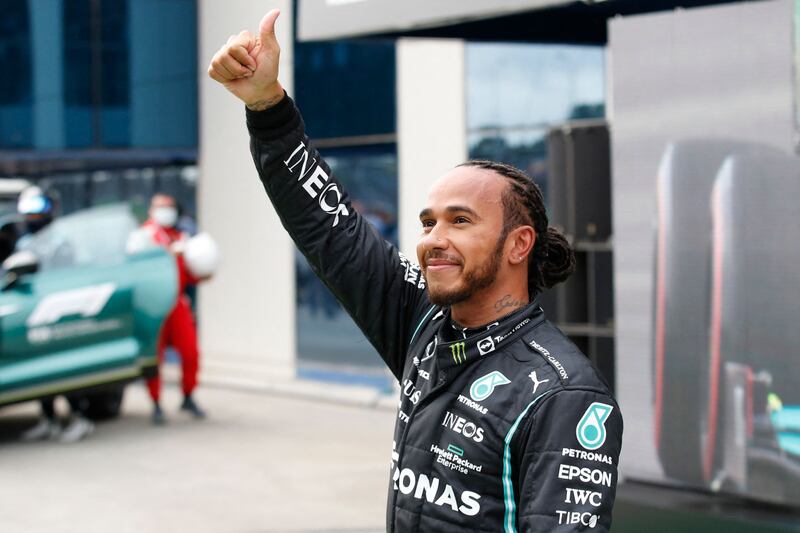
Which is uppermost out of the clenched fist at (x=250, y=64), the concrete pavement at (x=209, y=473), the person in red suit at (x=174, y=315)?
the clenched fist at (x=250, y=64)

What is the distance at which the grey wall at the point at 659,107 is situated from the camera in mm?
4395

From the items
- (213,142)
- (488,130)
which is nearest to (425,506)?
(488,130)

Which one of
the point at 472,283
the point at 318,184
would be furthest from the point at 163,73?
the point at 472,283

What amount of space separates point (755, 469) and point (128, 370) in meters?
5.53

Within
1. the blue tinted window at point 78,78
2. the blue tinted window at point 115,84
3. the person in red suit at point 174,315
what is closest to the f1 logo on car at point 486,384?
the person in red suit at point 174,315

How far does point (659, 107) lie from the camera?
4.79 m

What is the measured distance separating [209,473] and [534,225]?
5.86 metres

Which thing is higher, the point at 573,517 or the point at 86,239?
the point at 86,239

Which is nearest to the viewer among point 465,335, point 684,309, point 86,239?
point 465,335

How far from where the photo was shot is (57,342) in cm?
840

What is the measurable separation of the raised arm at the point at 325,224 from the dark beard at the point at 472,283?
339mm

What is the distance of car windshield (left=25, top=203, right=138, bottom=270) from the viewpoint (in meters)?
8.77

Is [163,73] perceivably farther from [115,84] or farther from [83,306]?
[83,306]

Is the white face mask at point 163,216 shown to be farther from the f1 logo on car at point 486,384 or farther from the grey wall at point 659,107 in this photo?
the f1 logo on car at point 486,384
